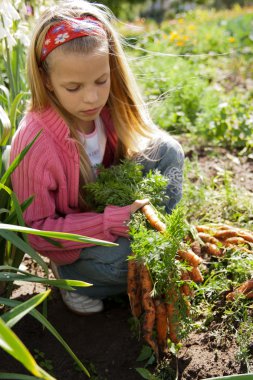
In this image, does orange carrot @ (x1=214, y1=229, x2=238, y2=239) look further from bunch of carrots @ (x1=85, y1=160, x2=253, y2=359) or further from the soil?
the soil

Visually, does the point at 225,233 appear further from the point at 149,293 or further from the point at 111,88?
the point at 111,88

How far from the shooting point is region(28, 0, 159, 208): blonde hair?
1849 mm

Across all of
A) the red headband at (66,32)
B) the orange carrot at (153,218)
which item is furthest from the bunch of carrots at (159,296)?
the red headband at (66,32)

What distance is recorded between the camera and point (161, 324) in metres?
1.71

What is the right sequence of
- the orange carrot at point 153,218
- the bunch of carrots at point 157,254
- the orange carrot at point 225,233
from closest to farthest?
the bunch of carrots at point 157,254 < the orange carrot at point 153,218 < the orange carrot at point 225,233

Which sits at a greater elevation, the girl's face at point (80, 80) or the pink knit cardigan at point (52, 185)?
the girl's face at point (80, 80)

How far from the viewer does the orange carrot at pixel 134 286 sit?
1741 millimetres

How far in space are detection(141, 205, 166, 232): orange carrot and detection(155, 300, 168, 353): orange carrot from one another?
0.21 meters

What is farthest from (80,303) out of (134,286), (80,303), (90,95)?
(90,95)

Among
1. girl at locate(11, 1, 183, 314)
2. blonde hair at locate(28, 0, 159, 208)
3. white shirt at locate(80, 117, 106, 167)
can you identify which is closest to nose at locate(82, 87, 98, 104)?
girl at locate(11, 1, 183, 314)

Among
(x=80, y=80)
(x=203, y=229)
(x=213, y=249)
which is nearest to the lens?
(x=80, y=80)

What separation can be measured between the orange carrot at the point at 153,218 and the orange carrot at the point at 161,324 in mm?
212

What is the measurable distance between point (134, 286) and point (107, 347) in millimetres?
246

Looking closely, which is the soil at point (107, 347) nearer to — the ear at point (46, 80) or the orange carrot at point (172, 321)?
the orange carrot at point (172, 321)
